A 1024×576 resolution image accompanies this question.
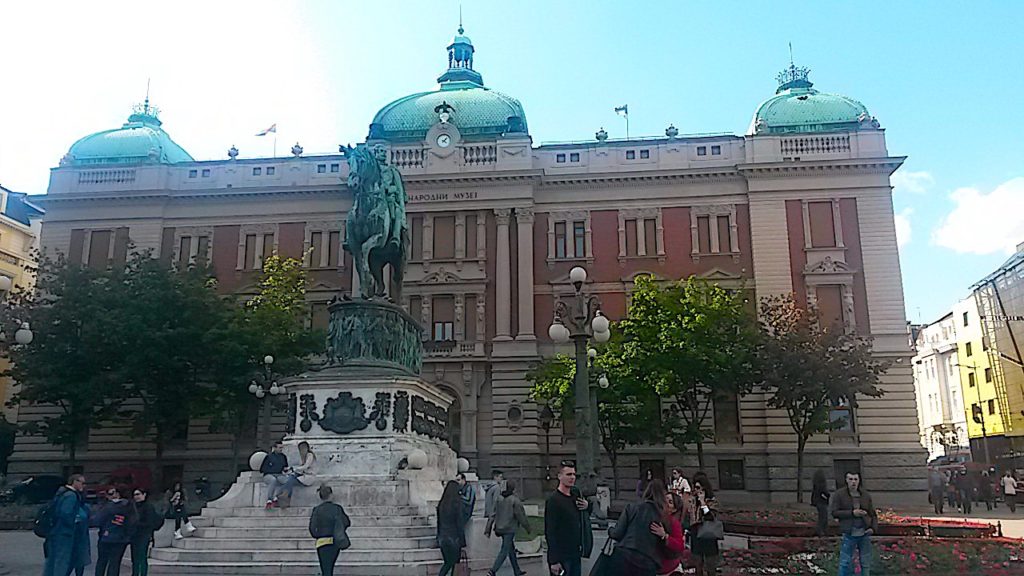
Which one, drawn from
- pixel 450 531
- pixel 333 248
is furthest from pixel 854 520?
pixel 333 248

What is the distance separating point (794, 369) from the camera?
103ft

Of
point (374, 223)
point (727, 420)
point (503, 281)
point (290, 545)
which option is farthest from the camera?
point (503, 281)

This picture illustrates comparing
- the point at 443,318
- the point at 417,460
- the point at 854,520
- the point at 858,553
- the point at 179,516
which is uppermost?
the point at 443,318

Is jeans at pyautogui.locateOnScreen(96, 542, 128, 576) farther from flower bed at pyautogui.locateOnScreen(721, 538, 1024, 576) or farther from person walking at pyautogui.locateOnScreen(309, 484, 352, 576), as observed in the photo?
flower bed at pyautogui.locateOnScreen(721, 538, 1024, 576)

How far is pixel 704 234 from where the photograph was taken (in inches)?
1564

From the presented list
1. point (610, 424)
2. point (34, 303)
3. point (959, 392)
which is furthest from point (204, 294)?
point (959, 392)

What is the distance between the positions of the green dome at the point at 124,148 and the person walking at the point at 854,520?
40.7 m

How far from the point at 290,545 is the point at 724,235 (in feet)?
97.1

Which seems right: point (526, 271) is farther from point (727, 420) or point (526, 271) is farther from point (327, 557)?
point (327, 557)

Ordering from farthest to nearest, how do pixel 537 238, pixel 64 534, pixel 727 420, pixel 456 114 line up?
pixel 456 114, pixel 537 238, pixel 727 420, pixel 64 534

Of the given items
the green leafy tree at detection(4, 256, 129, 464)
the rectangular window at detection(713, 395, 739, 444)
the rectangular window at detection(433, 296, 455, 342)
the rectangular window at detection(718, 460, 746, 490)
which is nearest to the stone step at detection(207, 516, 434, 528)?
the green leafy tree at detection(4, 256, 129, 464)

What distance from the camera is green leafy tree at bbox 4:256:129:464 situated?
107 feet

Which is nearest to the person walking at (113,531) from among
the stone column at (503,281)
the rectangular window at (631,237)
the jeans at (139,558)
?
the jeans at (139,558)

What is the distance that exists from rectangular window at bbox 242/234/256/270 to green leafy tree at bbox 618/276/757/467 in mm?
19739
